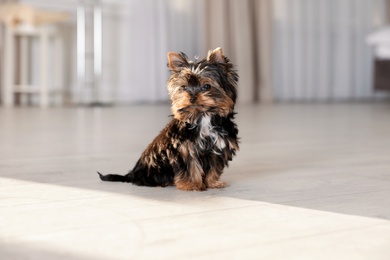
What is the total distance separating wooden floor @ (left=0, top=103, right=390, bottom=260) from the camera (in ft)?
2.89

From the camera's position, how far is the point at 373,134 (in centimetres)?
299

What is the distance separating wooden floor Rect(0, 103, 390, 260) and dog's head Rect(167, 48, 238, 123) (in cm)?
19

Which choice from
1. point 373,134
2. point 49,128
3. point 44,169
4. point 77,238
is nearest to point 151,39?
point 49,128

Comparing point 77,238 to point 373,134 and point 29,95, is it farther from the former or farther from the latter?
point 29,95

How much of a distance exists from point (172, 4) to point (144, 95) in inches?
38.6

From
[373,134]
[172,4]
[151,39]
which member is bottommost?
[373,134]

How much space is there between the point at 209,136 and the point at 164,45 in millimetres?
4798

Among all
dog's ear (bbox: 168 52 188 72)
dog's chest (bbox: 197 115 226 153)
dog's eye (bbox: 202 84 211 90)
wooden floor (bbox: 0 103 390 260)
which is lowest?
wooden floor (bbox: 0 103 390 260)

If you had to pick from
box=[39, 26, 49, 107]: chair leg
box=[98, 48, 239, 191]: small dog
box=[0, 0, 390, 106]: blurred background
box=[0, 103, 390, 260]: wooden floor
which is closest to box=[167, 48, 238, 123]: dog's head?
box=[98, 48, 239, 191]: small dog

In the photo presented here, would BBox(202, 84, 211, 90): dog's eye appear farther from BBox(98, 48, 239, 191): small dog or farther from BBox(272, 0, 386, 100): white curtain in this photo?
BBox(272, 0, 386, 100): white curtain

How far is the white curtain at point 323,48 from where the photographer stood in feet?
23.2

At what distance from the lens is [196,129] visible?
1355 millimetres

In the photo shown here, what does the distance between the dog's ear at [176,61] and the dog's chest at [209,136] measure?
133 mm

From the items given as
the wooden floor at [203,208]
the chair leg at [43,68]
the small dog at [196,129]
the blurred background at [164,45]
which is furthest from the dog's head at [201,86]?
the chair leg at [43,68]
